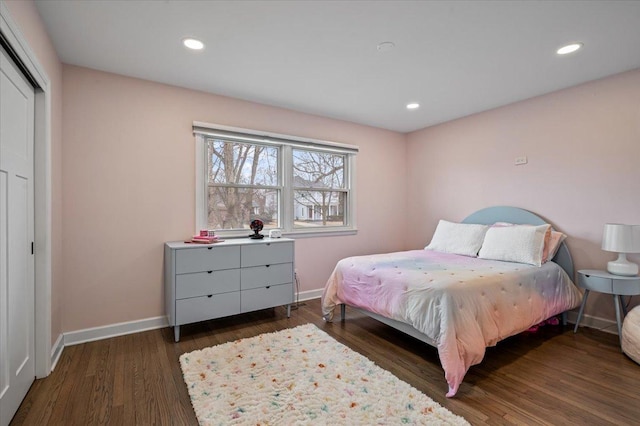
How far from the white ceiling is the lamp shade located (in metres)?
1.46

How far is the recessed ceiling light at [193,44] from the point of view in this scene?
2.37 metres

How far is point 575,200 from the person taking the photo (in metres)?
3.23

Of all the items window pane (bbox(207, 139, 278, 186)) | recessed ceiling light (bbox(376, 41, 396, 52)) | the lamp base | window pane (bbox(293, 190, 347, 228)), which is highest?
recessed ceiling light (bbox(376, 41, 396, 52))

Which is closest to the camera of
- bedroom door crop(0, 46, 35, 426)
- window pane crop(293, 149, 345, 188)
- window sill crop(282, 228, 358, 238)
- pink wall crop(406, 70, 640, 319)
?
bedroom door crop(0, 46, 35, 426)

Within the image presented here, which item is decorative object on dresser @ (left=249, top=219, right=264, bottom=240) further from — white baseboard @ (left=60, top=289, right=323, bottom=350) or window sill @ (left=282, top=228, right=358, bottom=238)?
white baseboard @ (left=60, top=289, right=323, bottom=350)

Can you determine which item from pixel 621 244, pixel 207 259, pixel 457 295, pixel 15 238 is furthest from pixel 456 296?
pixel 15 238

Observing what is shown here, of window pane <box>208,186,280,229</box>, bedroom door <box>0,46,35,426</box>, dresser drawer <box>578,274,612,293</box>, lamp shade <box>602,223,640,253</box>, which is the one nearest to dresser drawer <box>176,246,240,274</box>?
window pane <box>208,186,280,229</box>

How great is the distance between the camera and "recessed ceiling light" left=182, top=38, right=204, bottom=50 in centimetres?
237

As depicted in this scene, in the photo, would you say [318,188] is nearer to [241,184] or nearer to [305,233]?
[305,233]

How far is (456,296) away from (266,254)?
1871mm

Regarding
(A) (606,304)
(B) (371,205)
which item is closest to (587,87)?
(A) (606,304)

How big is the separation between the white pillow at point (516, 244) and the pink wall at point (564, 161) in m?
0.48

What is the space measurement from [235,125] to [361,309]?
8.00 ft

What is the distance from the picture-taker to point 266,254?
3.25 meters
